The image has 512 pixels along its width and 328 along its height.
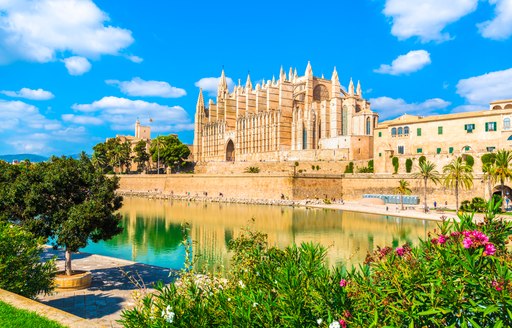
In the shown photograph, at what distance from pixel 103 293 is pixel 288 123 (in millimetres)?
60166

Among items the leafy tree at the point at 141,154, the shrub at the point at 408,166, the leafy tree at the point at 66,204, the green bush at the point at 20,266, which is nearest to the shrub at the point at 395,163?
the shrub at the point at 408,166

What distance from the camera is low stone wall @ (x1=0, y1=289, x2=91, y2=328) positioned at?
5.58 meters

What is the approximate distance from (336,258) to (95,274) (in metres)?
10.1

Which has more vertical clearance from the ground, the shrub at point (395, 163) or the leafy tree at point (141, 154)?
the leafy tree at point (141, 154)

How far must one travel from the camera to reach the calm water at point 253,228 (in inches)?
749

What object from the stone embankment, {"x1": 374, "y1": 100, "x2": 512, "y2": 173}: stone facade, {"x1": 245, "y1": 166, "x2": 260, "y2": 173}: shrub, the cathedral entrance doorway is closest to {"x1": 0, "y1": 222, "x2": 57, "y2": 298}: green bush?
the stone embankment

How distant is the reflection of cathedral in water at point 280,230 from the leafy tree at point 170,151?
126ft

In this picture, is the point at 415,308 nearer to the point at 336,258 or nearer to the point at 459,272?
the point at 459,272

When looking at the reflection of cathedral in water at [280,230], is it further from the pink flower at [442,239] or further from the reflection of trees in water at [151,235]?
the pink flower at [442,239]

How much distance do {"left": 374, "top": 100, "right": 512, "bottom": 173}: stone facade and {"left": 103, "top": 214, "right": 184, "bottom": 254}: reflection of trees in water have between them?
93.9ft

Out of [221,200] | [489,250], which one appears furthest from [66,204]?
[221,200]

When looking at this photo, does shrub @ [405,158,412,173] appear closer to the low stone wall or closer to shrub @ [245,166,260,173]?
shrub @ [245,166,260,173]

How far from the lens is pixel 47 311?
607cm

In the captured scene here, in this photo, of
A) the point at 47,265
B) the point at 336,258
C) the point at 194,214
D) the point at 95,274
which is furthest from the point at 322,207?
the point at 47,265
